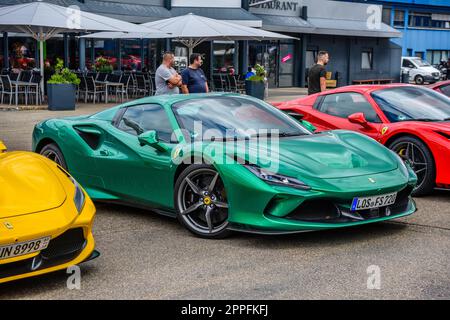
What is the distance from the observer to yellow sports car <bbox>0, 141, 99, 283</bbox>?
4.21 meters

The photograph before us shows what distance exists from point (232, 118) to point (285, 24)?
2870cm

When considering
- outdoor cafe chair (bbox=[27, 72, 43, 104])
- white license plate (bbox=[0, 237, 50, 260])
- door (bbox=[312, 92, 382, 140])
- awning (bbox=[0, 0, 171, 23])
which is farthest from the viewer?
awning (bbox=[0, 0, 171, 23])

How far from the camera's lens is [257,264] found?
506 cm

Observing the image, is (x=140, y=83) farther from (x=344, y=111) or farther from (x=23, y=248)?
(x=23, y=248)

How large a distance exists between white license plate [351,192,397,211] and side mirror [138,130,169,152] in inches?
68.5

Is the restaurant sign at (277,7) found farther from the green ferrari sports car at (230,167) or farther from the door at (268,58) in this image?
the green ferrari sports car at (230,167)

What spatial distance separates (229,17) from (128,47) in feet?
16.3

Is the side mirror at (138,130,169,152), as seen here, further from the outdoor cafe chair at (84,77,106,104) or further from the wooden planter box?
the outdoor cafe chair at (84,77,106,104)

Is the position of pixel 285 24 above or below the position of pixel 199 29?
above

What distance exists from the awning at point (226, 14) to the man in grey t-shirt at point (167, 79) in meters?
17.9

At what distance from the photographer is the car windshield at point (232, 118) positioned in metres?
6.24

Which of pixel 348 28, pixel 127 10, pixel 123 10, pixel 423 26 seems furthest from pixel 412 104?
Answer: pixel 423 26

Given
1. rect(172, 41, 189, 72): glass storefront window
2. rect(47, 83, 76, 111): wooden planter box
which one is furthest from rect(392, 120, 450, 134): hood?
rect(172, 41, 189, 72): glass storefront window
